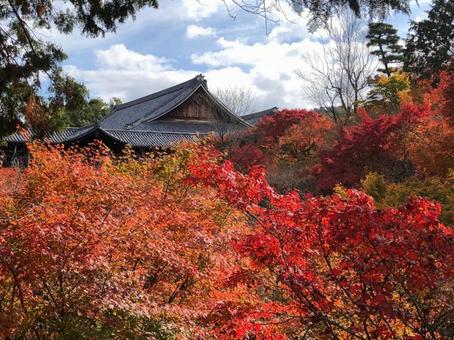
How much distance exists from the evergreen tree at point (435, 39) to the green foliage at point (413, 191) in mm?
8982

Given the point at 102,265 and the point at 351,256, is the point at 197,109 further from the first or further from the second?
the point at 351,256

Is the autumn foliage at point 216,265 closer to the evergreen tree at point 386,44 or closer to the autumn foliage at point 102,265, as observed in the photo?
the autumn foliage at point 102,265

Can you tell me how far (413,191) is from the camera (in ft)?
41.1

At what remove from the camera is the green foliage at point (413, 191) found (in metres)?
11.9

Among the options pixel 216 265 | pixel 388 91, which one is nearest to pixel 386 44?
pixel 388 91

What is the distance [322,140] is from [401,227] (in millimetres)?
18109

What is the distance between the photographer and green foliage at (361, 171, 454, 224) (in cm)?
1192

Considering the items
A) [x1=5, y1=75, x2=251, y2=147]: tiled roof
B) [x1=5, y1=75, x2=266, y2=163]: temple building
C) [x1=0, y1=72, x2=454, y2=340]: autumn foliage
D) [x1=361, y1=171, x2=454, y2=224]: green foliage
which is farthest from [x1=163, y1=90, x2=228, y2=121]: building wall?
[x1=0, y1=72, x2=454, y2=340]: autumn foliage

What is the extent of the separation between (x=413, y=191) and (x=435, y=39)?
1099 centimetres

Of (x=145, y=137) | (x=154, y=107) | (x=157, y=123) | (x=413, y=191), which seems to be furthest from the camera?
(x=154, y=107)

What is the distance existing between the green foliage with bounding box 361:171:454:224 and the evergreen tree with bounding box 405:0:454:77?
8.98 meters

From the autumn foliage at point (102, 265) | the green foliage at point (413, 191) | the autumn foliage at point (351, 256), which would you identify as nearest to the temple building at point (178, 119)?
the green foliage at point (413, 191)

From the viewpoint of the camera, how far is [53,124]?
22.5ft

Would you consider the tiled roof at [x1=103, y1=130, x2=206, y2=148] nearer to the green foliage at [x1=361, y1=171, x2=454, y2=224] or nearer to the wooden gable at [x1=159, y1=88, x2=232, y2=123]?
the wooden gable at [x1=159, y1=88, x2=232, y2=123]
